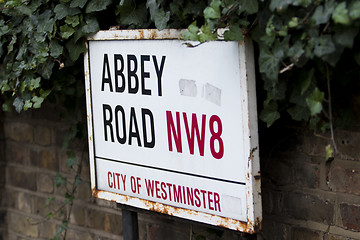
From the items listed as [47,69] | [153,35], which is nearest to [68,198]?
[47,69]

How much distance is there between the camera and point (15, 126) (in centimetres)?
320

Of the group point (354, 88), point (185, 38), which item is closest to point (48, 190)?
point (185, 38)

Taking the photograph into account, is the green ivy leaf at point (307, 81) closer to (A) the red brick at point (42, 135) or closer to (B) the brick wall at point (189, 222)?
(B) the brick wall at point (189, 222)

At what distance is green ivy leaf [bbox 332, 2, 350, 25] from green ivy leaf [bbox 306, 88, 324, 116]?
0.67 feet

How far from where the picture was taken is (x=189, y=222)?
2.00m

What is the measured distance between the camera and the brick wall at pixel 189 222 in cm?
187

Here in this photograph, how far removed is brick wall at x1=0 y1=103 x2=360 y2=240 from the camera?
187 centimetres

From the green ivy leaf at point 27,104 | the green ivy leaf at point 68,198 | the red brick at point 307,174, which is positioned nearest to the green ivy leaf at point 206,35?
the red brick at point 307,174

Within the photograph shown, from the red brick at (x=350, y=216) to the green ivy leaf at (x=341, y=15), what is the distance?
673 millimetres

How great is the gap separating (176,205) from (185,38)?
57 cm

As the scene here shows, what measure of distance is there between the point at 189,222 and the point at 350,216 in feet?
1.67

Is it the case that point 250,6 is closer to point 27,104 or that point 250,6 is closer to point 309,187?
point 309,187

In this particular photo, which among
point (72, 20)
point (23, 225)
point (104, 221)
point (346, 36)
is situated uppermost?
point (72, 20)

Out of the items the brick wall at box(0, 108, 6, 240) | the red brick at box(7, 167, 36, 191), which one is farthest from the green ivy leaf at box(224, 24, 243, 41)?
the brick wall at box(0, 108, 6, 240)
